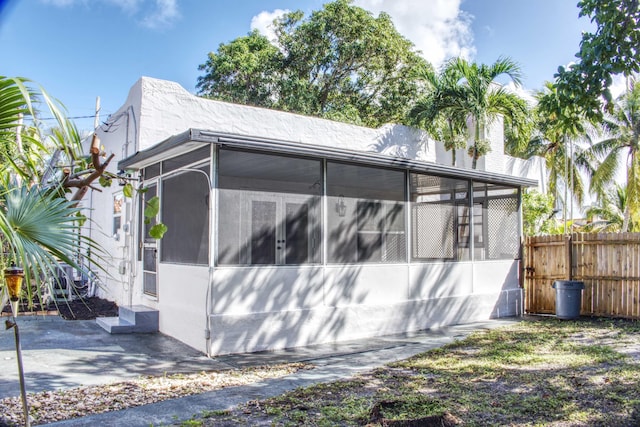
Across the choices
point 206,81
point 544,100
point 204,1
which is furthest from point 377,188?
point 206,81

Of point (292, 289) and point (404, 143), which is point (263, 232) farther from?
point (404, 143)

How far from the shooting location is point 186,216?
7695mm

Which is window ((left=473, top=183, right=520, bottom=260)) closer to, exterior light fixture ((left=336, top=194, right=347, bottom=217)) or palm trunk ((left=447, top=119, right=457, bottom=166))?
palm trunk ((left=447, top=119, right=457, bottom=166))

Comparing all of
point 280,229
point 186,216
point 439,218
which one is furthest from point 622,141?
point 186,216

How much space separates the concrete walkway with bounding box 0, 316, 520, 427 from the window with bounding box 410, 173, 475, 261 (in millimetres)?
1534

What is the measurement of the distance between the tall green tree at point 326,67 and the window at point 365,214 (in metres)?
13.2

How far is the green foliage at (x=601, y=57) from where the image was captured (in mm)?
4348

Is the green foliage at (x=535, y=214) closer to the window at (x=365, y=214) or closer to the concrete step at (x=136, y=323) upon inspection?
the window at (x=365, y=214)

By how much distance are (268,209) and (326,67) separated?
1686 centimetres

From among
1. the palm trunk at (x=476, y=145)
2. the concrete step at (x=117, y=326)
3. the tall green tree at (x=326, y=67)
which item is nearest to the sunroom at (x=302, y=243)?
the concrete step at (x=117, y=326)

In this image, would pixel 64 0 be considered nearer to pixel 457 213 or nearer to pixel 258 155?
pixel 258 155

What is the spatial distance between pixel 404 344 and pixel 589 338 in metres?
3.17

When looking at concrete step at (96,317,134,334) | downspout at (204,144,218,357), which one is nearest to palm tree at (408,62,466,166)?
downspout at (204,144,218,357)

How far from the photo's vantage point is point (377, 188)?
866cm
